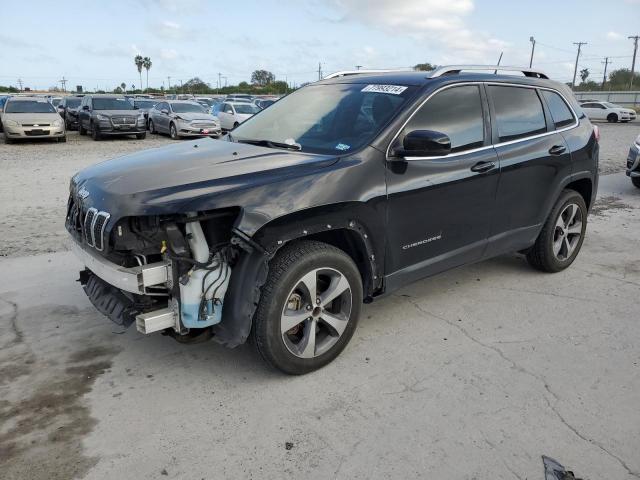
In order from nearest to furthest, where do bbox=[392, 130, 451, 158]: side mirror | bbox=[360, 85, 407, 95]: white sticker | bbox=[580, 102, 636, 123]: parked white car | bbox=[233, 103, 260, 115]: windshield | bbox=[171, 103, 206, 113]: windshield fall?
1. bbox=[392, 130, 451, 158]: side mirror
2. bbox=[360, 85, 407, 95]: white sticker
3. bbox=[171, 103, 206, 113]: windshield
4. bbox=[233, 103, 260, 115]: windshield
5. bbox=[580, 102, 636, 123]: parked white car

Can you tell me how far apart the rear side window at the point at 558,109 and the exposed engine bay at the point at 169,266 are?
3.38 meters

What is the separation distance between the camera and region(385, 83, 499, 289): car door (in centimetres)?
361

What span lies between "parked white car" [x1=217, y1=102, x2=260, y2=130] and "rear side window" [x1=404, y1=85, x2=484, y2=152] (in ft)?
65.3

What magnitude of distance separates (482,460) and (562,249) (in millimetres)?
3225

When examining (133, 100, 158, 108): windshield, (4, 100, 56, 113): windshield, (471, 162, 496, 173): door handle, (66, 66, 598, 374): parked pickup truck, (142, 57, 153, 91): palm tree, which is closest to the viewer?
(66, 66, 598, 374): parked pickup truck

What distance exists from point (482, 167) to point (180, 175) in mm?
2272

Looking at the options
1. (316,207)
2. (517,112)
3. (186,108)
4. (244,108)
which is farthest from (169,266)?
(244,108)

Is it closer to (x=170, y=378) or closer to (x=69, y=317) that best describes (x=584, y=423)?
(x=170, y=378)

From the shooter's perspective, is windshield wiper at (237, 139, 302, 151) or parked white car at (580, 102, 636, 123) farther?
parked white car at (580, 102, 636, 123)

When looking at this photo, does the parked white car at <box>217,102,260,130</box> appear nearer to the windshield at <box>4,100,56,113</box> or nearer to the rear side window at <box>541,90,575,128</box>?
the windshield at <box>4,100,56,113</box>

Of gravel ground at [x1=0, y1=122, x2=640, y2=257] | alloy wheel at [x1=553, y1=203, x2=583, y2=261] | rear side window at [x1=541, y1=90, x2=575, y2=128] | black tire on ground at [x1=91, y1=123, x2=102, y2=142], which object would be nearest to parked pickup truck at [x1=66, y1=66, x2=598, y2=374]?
rear side window at [x1=541, y1=90, x2=575, y2=128]

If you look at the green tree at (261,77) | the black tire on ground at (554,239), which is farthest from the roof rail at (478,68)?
the green tree at (261,77)

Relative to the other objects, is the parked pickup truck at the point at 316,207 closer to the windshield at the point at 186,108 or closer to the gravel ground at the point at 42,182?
the gravel ground at the point at 42,182

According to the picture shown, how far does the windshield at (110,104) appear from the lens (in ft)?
66.3
